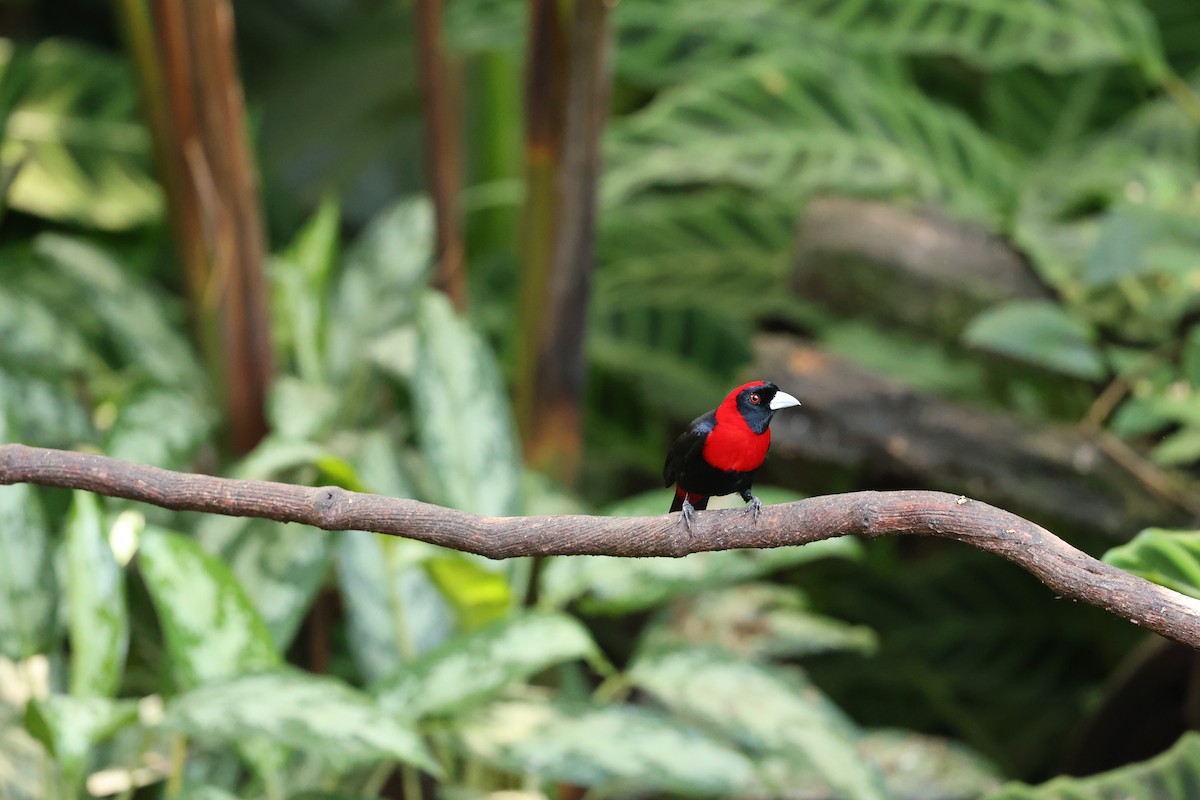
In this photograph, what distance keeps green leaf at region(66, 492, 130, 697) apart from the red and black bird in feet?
2.50

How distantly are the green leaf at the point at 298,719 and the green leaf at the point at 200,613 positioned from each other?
0.38 ft

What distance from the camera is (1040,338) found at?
6.21ft

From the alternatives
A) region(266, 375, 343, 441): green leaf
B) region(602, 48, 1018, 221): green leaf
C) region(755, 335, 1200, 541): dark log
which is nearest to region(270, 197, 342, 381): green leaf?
region(266, 375, 343, 441): green leaf

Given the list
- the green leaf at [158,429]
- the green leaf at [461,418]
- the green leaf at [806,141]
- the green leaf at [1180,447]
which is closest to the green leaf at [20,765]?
the green leaf at [158,429]

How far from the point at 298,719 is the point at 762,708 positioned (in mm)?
672

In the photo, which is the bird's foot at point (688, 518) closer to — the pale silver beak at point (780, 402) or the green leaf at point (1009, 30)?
the pale silver beak at point (780, 402)

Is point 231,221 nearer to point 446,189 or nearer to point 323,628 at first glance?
point 446,189

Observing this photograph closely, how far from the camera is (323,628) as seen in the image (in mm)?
2027

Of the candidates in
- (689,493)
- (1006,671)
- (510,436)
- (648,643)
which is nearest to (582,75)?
(510,436)

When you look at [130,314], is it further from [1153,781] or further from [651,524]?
[1153,781]

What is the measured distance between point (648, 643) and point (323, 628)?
24.0 inches

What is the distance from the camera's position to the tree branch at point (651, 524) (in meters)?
0.76

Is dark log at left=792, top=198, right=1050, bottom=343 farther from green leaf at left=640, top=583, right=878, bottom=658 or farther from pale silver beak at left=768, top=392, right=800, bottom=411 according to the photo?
pale silver beak at left=768, top=392, right=800, bottom=411

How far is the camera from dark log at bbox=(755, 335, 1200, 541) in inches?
76.0
